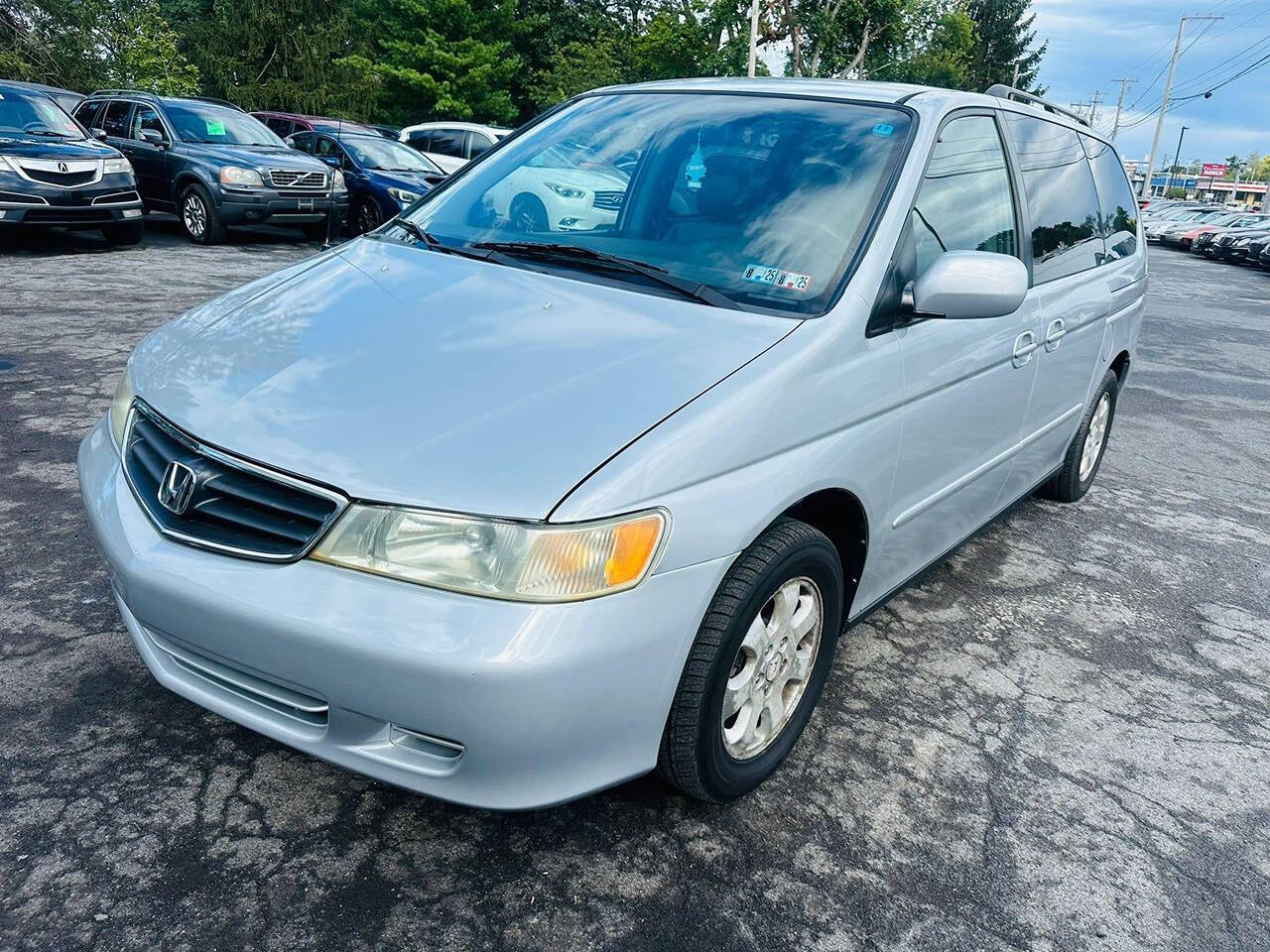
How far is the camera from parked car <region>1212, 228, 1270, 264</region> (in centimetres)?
2469

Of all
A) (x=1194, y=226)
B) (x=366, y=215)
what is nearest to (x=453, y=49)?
(x=366, y=215)

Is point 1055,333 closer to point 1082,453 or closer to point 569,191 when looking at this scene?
point 1082,453

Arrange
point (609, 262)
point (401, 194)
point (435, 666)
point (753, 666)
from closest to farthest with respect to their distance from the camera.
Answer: point (435, 666) < point (753, 666) < point (609, 262) < point (401, 194)

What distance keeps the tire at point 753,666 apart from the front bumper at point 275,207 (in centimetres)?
1038

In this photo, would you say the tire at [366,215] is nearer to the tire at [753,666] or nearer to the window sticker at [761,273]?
the window sticker at [761,273]

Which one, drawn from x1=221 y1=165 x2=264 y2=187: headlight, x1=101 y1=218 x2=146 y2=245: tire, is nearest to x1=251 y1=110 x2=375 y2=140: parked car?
x1=221 y1=165 x2=264 y2=187: headlight

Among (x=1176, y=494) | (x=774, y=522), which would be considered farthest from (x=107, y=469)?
(x=1176, y=494)

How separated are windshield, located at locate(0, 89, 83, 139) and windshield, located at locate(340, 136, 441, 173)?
140 inches

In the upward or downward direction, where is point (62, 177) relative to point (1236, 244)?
upward

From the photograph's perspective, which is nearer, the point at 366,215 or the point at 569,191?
the point at 569,191

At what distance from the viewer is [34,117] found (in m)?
10.7

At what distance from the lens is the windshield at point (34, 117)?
34.3ft

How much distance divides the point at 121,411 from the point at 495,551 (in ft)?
4.27

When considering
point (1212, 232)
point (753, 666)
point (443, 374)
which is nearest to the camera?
point (443, 374)
